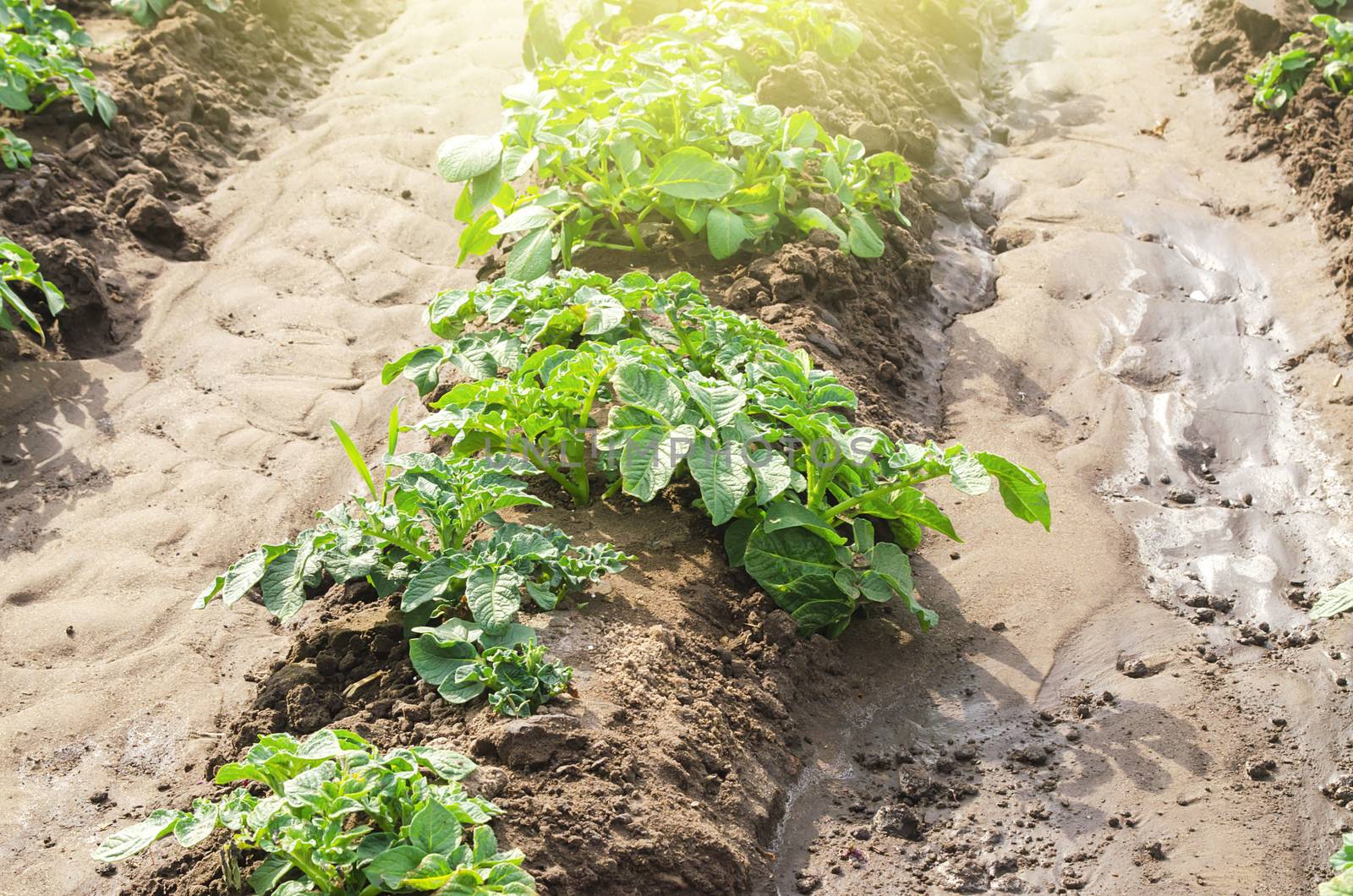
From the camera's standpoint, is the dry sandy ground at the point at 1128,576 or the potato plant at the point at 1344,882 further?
the dry sandy ground at the point at 1128,576

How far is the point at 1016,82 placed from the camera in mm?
7148

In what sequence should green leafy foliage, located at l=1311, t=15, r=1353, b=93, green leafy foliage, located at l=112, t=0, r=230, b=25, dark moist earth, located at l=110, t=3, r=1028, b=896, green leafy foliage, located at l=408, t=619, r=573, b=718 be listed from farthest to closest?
green leafy foliage, located at l=112, t=0, r=230, b=25 → green leafy foliage, located at l=1311, t=15, r=1353, b=93 → green leafy foliage, located at l=408, t=619, r=573, b=718 → dark moist earth, located at l=110, t=3, r=1028, b=896

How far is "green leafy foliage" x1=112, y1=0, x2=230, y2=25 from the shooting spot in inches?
251

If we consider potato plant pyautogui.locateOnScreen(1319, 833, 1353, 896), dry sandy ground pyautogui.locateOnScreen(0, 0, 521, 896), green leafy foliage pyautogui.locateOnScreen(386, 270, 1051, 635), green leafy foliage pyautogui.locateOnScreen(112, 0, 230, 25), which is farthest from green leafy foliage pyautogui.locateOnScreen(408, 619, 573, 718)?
green leafy foliage pyautogui.locateOnScreen(112, 0, 230, 25)

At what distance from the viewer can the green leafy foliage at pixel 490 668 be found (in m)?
2.67

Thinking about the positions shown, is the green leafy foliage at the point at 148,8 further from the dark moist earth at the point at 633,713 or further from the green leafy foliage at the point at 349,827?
the green leafy foliage at the point at 349,827

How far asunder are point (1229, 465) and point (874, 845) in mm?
2125

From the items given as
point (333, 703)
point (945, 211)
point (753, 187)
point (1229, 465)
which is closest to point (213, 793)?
point (333, 703)

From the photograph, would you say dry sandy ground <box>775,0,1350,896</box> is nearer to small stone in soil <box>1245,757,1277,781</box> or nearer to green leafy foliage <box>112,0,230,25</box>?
small stone in soil <box>1245,757,1277,781</box>

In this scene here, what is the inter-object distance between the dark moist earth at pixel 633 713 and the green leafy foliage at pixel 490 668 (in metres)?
0.05

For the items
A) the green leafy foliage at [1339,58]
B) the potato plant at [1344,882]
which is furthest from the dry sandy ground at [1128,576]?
the potato plant at [1344,882]

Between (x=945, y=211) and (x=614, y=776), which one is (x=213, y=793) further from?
(x=945, y=211)

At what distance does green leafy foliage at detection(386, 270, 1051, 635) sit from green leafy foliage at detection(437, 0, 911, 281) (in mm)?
823

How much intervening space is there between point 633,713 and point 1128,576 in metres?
1.71
